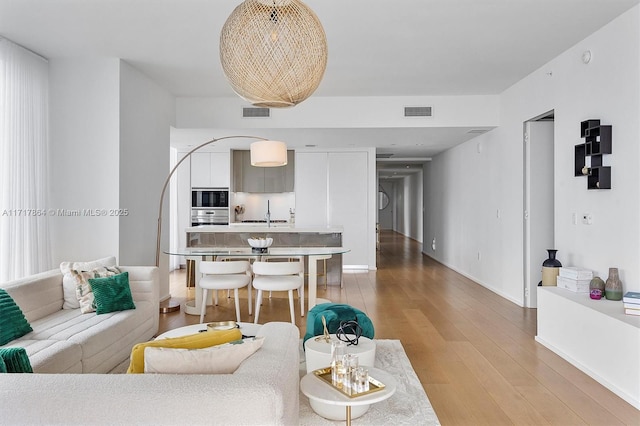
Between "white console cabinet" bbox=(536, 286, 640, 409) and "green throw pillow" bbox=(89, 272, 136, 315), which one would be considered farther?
"green throw pillow" bbox=(89, 272, 136, 315)

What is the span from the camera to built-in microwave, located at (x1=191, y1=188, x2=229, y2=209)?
28.5 feet

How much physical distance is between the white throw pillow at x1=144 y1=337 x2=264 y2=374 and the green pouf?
1799mm

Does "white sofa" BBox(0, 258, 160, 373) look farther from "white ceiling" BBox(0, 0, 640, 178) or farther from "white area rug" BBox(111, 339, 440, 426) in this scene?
"white ceiling" BBox(0, 0, 640, 178)

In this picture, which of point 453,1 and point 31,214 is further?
point 31,214

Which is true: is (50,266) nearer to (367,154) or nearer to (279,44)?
(279,44)

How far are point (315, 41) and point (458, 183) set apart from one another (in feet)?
22.1

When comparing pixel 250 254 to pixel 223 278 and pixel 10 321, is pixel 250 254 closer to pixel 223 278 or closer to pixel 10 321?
pixel 223 278

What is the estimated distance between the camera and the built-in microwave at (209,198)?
28.5ft

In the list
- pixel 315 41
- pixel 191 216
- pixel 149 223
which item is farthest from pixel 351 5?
pixel 191 216

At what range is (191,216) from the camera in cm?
864

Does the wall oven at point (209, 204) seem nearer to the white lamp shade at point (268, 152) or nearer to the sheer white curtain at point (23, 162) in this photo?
the white lamp shade at point (268, 152)

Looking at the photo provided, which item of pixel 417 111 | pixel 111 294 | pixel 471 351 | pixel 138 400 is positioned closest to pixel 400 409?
pixel 471 351

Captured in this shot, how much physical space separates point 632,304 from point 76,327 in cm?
383

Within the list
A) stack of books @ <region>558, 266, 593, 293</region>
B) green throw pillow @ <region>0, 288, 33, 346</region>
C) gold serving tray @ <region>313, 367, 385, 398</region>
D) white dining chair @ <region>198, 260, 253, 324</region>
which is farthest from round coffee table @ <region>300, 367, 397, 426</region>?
white dining chair @ <region>198, 260, 253, 324</region>
